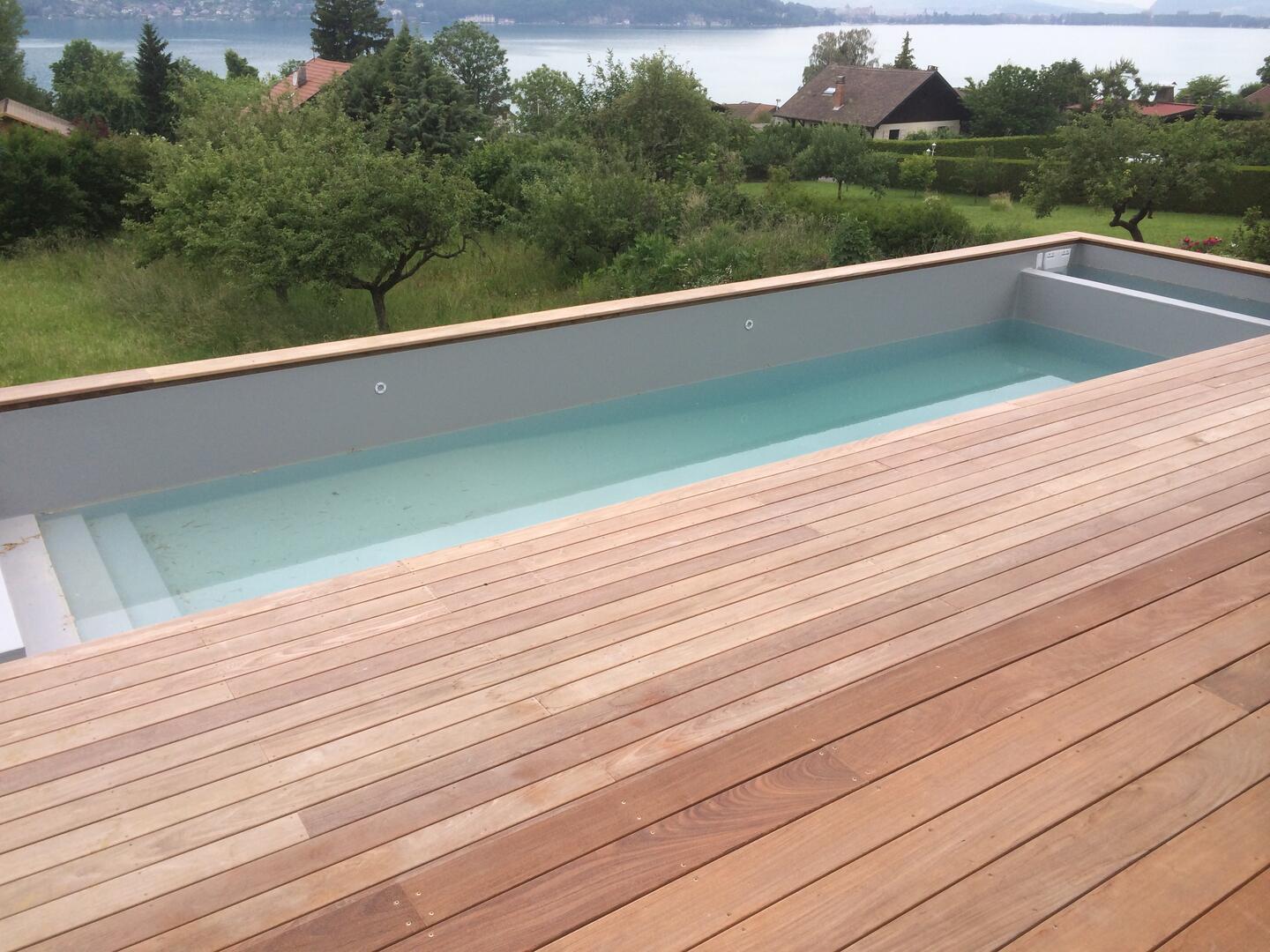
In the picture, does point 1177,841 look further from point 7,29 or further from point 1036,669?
point 7,29

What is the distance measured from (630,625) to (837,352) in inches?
149

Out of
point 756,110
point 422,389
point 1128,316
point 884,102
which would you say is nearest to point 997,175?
point 1128,316

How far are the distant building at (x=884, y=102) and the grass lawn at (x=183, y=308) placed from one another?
33.6m

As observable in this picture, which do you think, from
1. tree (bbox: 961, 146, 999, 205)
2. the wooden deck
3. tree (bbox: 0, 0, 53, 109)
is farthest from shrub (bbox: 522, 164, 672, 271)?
tree (bbox: 0, 0, 53, 109)

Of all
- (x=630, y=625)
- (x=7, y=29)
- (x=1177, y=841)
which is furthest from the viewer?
(x=7, y=29)

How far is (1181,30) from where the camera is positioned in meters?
69.3

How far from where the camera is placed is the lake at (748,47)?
44.3m

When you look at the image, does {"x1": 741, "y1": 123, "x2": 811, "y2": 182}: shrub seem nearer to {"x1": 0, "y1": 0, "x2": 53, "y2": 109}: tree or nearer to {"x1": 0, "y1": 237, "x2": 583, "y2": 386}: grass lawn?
{"x1": 0, "y1": 237, "x2": 583, "y2": 386}: grass lawn

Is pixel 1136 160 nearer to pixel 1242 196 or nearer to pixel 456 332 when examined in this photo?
pixel 1242 196

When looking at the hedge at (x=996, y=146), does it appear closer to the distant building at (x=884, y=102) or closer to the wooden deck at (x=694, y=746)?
the distant building at (x=884, y=102)

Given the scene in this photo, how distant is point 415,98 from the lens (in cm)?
2414

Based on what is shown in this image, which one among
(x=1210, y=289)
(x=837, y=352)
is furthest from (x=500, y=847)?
(x=1210, y=289)

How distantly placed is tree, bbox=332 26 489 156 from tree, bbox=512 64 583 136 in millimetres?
1226

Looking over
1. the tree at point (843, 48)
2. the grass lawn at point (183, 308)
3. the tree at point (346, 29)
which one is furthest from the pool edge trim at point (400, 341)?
the tree at point (843, 48)
